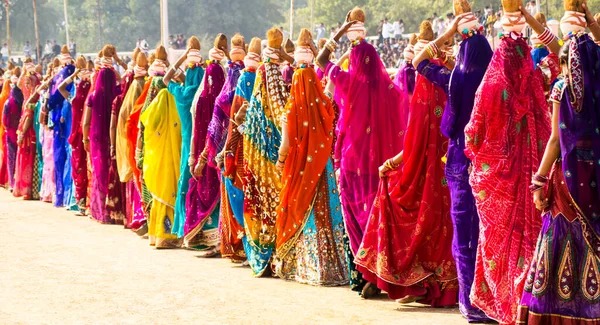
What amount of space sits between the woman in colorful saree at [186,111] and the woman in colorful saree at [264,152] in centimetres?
155

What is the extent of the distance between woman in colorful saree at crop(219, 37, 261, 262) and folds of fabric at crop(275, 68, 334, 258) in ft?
2.80

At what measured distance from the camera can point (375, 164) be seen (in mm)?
7891

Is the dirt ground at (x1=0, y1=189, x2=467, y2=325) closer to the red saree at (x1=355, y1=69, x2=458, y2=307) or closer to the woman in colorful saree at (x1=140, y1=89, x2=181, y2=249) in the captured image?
the red saree at (x1=355, y1=69, x2=458, y2=307)

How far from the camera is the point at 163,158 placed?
10805mm

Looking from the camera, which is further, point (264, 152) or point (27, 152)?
point (27, 152)

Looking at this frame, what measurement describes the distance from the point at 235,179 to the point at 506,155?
11.9 ft

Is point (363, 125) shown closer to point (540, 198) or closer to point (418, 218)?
point (418, 218)

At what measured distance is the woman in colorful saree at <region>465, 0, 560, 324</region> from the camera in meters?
6.18

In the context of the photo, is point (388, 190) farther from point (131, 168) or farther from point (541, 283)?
point (131, 168)

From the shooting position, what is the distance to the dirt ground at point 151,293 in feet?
23.4

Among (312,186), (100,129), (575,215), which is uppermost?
(100,129)

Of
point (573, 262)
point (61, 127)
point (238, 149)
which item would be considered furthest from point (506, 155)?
point (61, 127)

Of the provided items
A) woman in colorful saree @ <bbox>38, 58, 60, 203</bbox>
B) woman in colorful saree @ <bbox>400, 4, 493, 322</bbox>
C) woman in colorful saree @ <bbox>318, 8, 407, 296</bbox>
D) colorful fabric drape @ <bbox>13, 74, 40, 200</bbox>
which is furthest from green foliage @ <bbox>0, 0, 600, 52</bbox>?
woman in colorful saree @ <bbox>400, 4, 493, 322</bbox>

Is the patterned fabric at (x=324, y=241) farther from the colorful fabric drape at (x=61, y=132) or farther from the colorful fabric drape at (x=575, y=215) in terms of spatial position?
the colorful fabric drape at (x=61, y=132)
